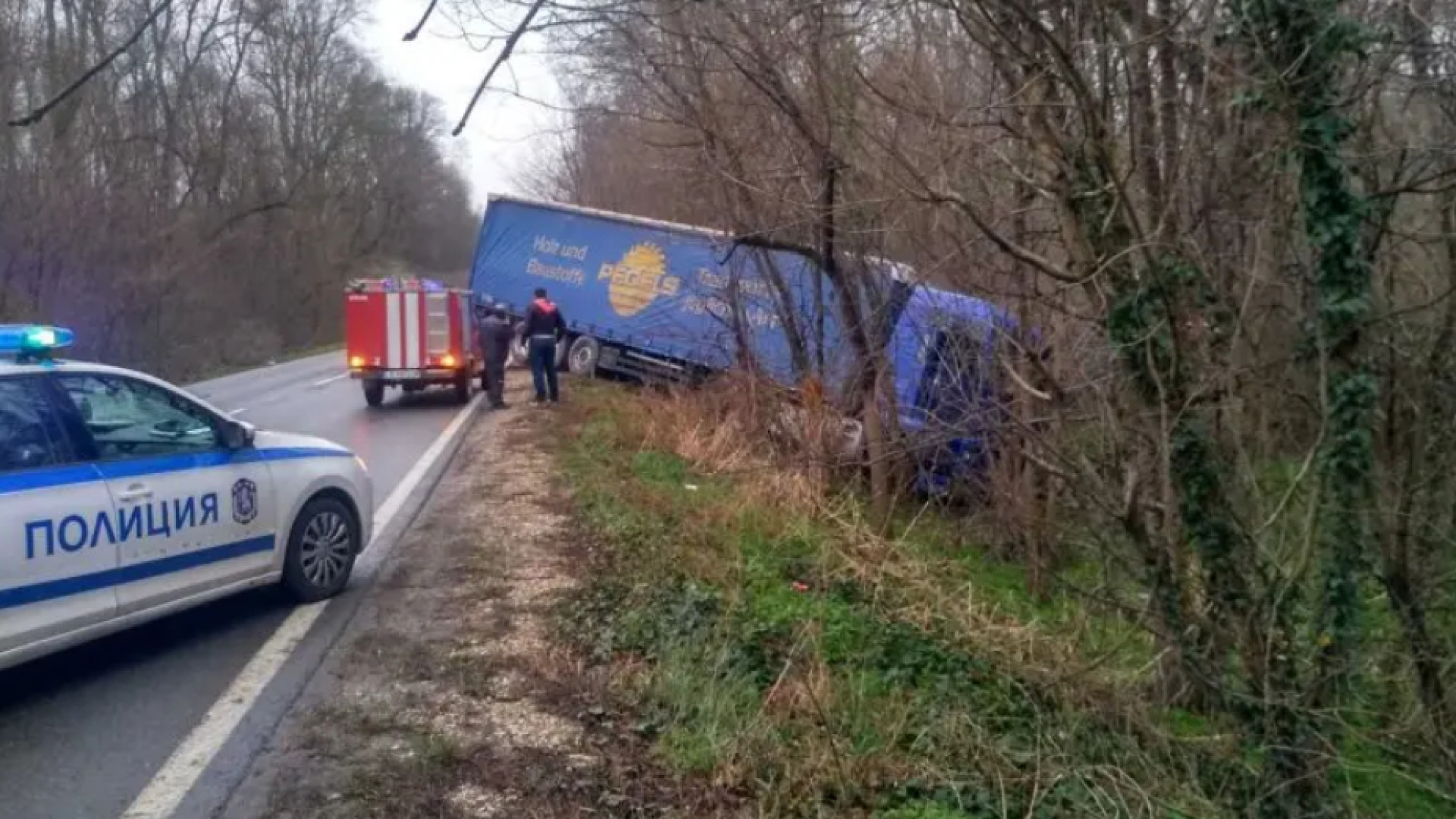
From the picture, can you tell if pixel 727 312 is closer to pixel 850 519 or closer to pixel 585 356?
pixel 850 519

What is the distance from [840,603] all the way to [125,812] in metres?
4.61

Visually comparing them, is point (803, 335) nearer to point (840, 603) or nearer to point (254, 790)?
point (840, 603)

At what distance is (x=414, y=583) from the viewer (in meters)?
8.90

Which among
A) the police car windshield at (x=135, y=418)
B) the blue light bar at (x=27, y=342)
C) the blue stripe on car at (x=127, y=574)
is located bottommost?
the blue stripe on car at (x=127, y=574)

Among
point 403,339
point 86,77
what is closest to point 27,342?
point 86,77

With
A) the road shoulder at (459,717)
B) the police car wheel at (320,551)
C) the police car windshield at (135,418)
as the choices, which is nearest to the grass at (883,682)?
the road shoulder at (459,717)

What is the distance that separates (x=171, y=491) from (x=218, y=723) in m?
1.55

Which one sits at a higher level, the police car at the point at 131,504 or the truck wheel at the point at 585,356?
the police car at the point at 131,504

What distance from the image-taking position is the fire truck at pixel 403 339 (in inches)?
900

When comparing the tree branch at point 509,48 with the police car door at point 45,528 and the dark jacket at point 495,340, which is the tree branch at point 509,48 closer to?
the police car door at point 45,528

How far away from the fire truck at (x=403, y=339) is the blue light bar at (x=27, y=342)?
1586 cm

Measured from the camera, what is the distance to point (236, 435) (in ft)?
25.7

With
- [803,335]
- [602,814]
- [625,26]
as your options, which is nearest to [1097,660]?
[602,814]

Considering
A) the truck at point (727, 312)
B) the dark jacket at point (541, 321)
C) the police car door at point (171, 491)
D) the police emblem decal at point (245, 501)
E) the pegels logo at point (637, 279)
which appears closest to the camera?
the police car door at point (171, 491)
